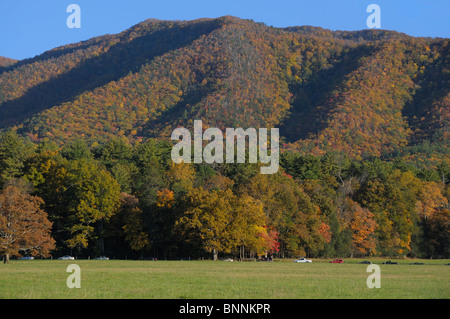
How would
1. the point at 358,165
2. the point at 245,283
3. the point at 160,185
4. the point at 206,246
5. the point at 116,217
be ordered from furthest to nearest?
1. the point at 358,165
2. the point at 160,185
3. the point at 116,217
4. the point at 206,246
5. the point at 245,283

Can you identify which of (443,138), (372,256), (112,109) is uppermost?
(112,109)

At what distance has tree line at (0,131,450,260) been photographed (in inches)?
2913

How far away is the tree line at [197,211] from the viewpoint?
7400cm

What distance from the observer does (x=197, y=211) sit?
2926 inches

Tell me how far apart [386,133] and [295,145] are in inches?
1219

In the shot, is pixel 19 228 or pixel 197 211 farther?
pixel 197 211

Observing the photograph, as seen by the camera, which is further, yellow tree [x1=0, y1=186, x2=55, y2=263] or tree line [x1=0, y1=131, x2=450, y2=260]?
tree line [x1=0, y1=131, x2=450, y2=260]

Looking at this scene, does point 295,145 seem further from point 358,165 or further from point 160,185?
point 160,185

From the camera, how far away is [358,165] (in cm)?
11444

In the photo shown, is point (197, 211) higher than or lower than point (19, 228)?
higher

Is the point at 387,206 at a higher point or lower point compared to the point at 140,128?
lower

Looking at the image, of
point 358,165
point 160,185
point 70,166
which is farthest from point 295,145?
point 70,166

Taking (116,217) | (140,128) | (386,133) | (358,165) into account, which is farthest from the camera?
(140,128)

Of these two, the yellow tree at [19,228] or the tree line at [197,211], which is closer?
the yellow tree at [19,228]
